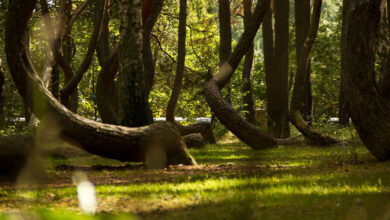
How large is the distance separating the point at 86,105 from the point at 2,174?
2807 centimetres

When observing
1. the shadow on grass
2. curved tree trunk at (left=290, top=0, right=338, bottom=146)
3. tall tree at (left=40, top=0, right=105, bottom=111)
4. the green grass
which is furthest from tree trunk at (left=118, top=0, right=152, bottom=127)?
curved tree trunk at (left=290, top=0, right=338, bottom=146)

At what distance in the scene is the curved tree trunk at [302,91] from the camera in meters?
15.2

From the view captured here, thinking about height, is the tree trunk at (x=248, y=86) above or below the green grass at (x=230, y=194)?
above

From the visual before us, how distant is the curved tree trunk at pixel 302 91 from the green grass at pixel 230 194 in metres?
5.96

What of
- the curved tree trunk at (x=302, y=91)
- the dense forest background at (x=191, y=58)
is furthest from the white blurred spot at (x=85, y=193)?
the dense forest background at (x=191, y=58)

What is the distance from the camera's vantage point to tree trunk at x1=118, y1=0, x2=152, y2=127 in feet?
36.7

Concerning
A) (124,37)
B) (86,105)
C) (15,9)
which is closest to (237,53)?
(124,37)

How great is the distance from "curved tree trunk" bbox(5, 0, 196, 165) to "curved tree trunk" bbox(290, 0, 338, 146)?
23.3 ft

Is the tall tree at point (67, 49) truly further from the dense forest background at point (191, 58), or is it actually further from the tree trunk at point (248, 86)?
the tree trunk at point (248, 86)

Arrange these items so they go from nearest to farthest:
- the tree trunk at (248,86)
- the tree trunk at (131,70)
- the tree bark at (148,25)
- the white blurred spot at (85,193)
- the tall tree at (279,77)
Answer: the white blurred spot at (85,193) < the tree trunk at (131,70) < the tree bark at (148,25) < the tall tree at (279,77) < the tree trunk at (248,86)

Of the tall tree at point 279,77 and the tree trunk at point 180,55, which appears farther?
the tall tree at point 279,77

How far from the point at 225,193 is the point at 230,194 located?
12 cm

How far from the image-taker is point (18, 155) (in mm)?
8773

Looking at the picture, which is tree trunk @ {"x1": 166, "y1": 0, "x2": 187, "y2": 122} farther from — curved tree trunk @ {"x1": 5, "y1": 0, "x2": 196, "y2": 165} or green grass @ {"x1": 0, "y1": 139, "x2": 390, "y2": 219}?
green grass @ {"x1": 0, "y1": 139, "x2": 390, "y2": 219}
